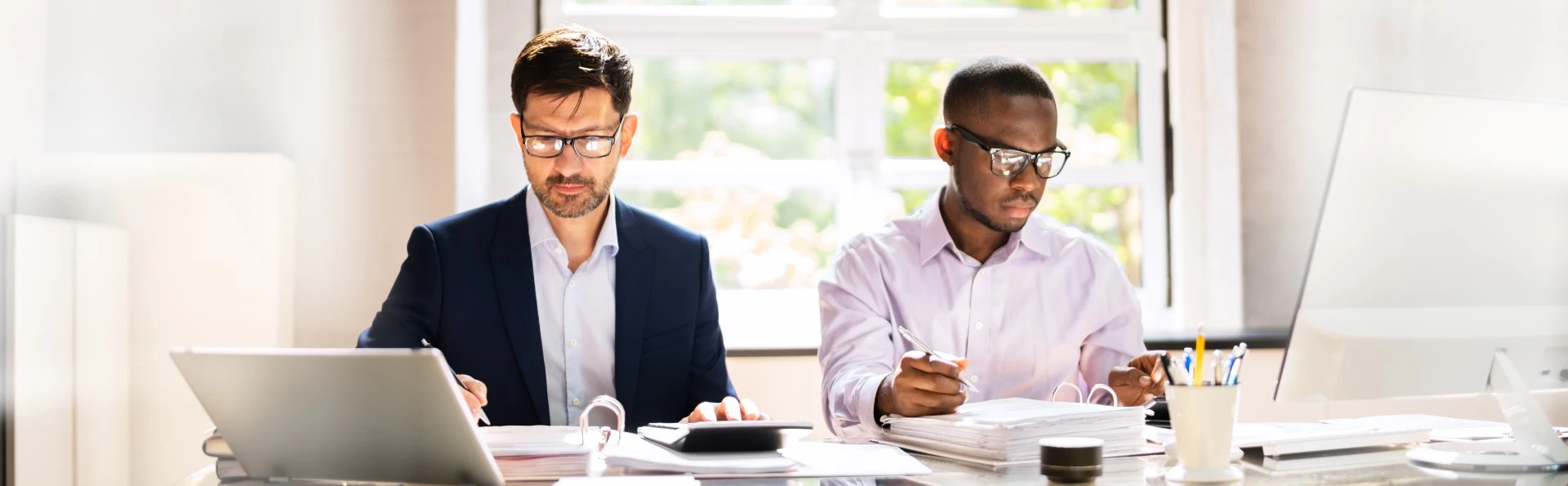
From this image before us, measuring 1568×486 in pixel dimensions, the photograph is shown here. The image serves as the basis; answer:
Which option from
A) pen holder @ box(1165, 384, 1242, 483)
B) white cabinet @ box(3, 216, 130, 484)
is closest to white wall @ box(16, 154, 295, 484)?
white cabinet @ box(3, 216, 130, 484)

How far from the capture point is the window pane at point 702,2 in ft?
10.5

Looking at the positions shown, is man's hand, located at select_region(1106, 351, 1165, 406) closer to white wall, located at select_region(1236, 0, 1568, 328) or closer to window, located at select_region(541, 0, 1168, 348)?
window, located at select_region(541, 0, 1168, 348)

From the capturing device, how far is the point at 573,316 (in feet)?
6.22

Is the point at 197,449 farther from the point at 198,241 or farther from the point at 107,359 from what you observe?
the point at 198,241

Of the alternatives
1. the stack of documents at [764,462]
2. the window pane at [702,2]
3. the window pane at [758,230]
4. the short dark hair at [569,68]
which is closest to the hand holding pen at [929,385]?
the stack of documents at [764,462]

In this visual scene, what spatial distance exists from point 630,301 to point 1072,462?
89cm

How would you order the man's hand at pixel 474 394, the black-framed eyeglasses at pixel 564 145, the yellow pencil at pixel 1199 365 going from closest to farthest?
the yellow pencil at pixel 1199 365, the man's hand at pixel 474 394, the black-framed eyeglasses at pixel 564 145

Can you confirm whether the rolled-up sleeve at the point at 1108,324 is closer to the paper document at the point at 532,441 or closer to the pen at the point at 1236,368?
the pen at the point at 1236,368

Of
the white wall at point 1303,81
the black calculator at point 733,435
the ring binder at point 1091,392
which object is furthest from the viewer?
the white wall at point 1303,81

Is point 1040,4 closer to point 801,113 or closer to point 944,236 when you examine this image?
point 801,113

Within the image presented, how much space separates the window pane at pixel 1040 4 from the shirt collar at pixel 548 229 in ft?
5.27

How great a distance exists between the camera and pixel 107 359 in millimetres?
2365

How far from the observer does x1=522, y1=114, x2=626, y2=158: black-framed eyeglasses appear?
180 centimetres

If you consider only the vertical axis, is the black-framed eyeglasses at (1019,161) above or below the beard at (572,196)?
above
